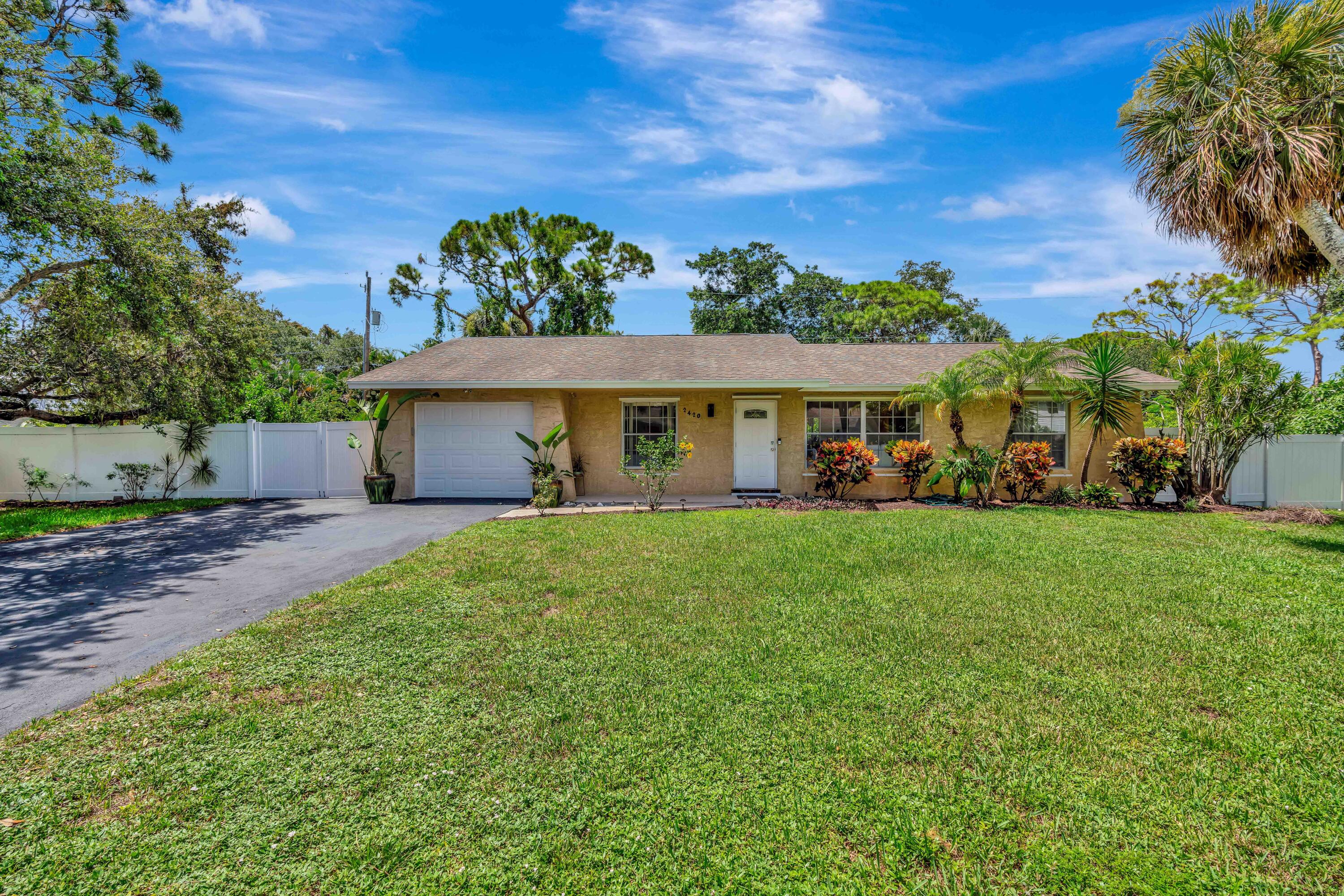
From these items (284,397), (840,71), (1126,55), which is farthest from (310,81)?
(1126,55)

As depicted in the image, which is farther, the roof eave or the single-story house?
the single-story house

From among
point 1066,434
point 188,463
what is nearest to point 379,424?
point 188,463

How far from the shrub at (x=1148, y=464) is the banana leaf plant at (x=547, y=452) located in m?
11.9

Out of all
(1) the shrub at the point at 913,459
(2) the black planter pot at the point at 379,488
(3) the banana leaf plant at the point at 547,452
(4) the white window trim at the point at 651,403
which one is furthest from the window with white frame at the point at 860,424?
(2) the black planter pot at the point at 379,488

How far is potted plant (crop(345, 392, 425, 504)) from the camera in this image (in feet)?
41.3

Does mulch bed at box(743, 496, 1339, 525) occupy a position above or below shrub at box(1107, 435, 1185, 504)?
below

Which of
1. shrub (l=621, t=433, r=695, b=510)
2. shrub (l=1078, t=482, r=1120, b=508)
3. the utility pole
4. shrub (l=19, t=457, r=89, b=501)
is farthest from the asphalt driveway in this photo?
the utility pole

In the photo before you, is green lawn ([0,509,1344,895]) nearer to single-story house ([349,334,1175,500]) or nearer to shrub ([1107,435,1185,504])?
shrub ([1107,435,1185,504])

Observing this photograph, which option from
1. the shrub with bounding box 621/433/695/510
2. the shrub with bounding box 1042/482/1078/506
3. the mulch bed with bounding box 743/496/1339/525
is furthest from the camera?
the shrub with bounding box 1042/482/1078/506

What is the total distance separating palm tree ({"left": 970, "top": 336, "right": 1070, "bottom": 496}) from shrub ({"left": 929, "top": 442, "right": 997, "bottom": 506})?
7.4 inches

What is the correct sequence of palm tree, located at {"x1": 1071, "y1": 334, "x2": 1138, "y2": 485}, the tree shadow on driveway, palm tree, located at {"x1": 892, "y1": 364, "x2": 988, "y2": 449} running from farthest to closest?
palm tree, located at {"x1": 892, "y1": 364, "x2": 988, "y2": 449}
palm tree, located at {"x1": 1071, "y1": 334, "x2": 1138, "y2": 485}
the tree shadow on driveway

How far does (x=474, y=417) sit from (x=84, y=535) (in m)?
6.76

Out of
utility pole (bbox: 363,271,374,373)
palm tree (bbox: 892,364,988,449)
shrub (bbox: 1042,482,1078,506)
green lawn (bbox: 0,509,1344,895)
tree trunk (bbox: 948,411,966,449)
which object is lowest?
green lawn (bbox: 0,509,1344,895)

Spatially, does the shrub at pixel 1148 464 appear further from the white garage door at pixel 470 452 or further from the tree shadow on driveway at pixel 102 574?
the tree shadow on driveway at pixel 102 574
